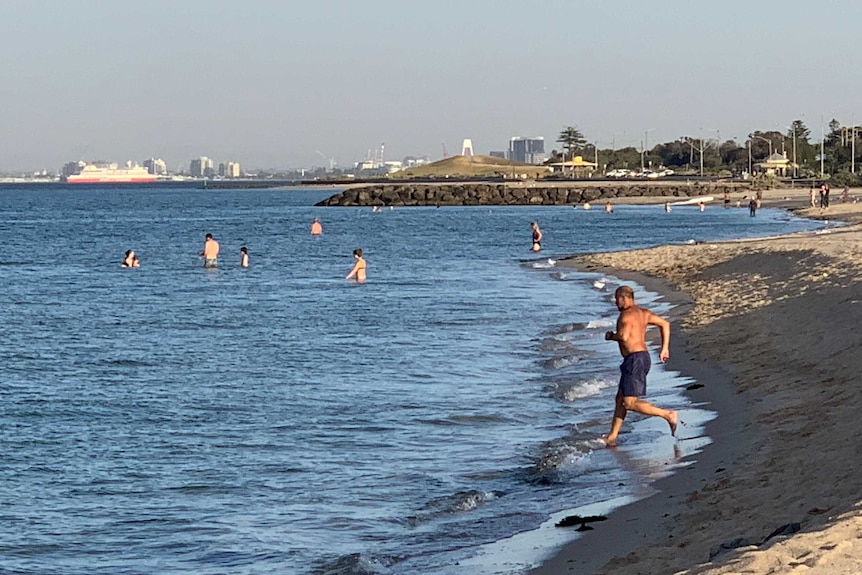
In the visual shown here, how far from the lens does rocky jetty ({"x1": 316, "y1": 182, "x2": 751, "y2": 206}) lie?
382 ft

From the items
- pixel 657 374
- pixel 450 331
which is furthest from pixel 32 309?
pixel 657 374

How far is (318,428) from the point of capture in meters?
13.8

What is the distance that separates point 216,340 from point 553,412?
406 inches

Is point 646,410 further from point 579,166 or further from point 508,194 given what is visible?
point 579,166

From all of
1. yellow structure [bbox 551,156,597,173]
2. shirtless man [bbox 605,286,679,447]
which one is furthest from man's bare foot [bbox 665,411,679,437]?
yellow structure [bbox 551,156,597,173]

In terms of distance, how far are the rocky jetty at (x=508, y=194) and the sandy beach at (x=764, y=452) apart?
93.4 m

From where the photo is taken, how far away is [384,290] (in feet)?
108

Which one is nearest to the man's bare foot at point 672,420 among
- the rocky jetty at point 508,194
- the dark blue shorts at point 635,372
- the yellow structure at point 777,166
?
the dark blue shorts at point 635,372

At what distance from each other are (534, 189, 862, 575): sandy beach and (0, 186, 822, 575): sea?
0.42 metres

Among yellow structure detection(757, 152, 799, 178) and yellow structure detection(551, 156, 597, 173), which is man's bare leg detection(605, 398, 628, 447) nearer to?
yellow structure detection(757, 152, 799, 178)

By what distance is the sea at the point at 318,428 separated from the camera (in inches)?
369

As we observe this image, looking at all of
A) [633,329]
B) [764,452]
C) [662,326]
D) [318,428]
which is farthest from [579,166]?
[764,452]

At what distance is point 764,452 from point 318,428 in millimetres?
5359

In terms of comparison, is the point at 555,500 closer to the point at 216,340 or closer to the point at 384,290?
the point at 216,340
